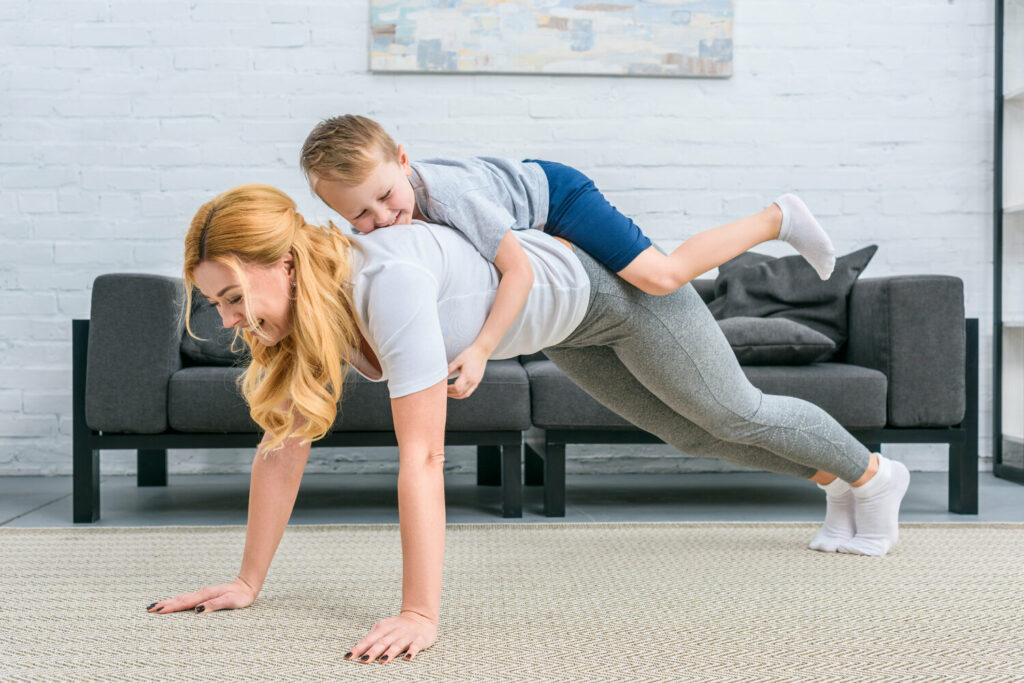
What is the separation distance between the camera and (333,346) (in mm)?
1188

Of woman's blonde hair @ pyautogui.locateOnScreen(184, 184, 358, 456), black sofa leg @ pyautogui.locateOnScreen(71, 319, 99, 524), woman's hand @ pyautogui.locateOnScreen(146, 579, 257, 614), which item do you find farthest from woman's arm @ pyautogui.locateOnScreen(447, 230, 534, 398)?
black sofa leg @ pyautogui.locateOnScreen(71, 319, 99, 524)

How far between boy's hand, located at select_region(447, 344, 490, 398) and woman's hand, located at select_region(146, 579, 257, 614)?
0.51m

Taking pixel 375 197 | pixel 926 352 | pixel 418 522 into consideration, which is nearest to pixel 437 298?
pixel 375 197

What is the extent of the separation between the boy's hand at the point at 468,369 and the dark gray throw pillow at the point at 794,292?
153 cm

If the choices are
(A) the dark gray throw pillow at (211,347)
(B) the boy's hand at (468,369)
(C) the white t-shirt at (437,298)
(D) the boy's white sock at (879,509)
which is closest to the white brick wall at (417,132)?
(A) the dark gray throw pillow at (211,347)

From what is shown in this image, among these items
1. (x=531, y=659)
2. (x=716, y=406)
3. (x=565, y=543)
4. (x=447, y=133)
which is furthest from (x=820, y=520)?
(x=447, y=133)

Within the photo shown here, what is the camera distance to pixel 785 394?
2.33 m

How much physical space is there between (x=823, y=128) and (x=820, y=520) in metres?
1.69

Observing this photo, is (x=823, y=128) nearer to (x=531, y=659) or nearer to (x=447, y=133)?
(x=447, y=133)

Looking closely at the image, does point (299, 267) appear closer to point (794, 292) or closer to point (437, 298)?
point (437, 298)

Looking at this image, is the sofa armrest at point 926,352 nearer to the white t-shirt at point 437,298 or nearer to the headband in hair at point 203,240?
the white t-shirt at point 437,298

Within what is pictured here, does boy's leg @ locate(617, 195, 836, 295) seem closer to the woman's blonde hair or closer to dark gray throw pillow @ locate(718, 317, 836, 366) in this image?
the woman's blonde hair

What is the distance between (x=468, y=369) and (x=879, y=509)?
3.51ft

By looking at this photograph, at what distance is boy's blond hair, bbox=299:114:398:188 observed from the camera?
4.26 feet
